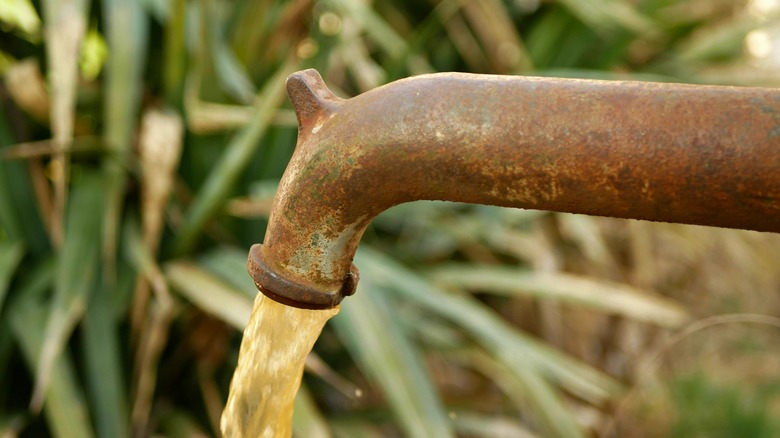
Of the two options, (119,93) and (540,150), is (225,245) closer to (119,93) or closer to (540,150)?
(119,93)

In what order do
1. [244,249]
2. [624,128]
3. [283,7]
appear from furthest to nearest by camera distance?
[283,7] → [244,249] → [624,128]

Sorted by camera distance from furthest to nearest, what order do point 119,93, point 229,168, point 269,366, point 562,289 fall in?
point 562,289
point 119,93
point 229,168
point 269,366

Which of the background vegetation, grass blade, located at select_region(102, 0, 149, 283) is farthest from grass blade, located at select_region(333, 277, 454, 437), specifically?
grass blade, located at select_region(102, 0, 149, 283)

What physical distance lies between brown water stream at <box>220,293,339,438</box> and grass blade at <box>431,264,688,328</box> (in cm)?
82

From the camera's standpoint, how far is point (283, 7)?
62.1 inches

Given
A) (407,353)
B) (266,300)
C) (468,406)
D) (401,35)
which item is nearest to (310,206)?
(266,300)

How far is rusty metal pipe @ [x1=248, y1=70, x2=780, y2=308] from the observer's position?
391mm

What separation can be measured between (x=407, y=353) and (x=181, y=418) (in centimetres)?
35

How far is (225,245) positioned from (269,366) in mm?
786

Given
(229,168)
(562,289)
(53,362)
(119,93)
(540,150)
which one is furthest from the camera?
(562,289)

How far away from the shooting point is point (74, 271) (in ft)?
3.90

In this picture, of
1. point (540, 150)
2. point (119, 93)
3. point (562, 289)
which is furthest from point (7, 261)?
point (540, 150)

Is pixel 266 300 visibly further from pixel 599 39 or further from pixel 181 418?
pixel 599 39

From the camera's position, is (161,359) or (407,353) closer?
(407,353)
